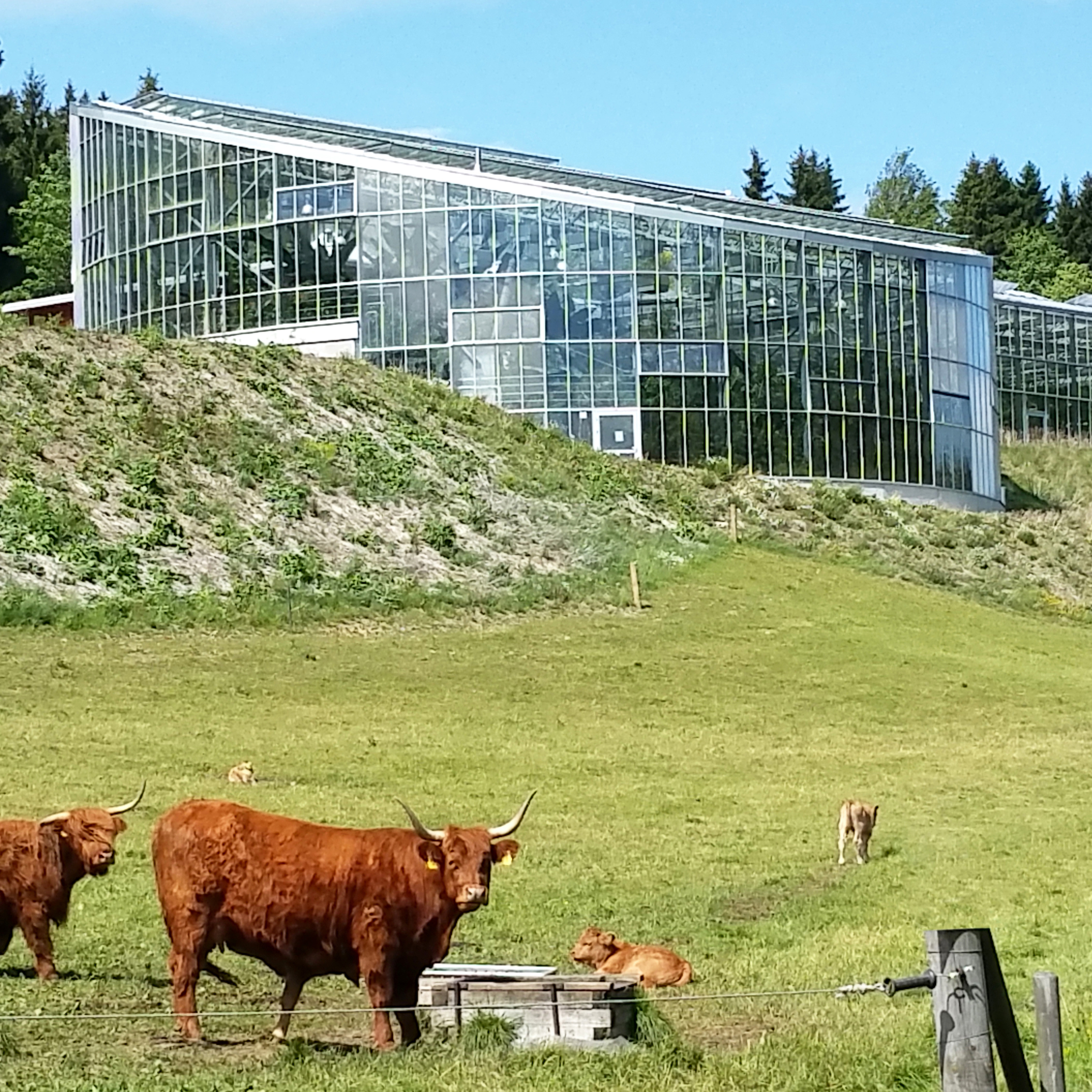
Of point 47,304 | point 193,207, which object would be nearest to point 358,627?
point 193,207

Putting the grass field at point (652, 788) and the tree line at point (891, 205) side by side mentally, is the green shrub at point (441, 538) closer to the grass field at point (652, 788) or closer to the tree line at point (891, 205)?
the grass field at point (652, 788)

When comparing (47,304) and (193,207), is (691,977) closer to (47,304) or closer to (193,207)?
(193,207)

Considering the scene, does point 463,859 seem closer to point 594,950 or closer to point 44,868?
point 594,950

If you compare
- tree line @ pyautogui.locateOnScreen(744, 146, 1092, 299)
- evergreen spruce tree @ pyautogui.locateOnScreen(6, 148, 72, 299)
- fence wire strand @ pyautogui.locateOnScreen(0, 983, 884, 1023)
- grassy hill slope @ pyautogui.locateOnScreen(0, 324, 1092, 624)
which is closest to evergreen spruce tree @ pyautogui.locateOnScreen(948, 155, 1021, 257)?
tree line @ pyautogui.locateOnScreen(744, 146, 1092, 299)

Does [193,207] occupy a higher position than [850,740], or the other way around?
[193,207]

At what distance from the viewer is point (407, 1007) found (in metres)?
12.6

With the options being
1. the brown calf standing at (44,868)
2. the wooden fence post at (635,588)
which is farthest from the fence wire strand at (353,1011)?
the wooden fence post at (635,588)

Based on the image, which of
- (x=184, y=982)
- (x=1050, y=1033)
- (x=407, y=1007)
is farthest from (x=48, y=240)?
(x=1050, y=1033)

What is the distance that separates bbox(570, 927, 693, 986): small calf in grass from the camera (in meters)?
15.5

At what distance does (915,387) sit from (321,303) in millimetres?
20490

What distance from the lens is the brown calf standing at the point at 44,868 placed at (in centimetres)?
1570

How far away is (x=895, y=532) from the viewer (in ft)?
204

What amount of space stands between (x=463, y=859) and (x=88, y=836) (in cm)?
441

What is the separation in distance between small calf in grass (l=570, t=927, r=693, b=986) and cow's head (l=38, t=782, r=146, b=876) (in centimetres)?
370
